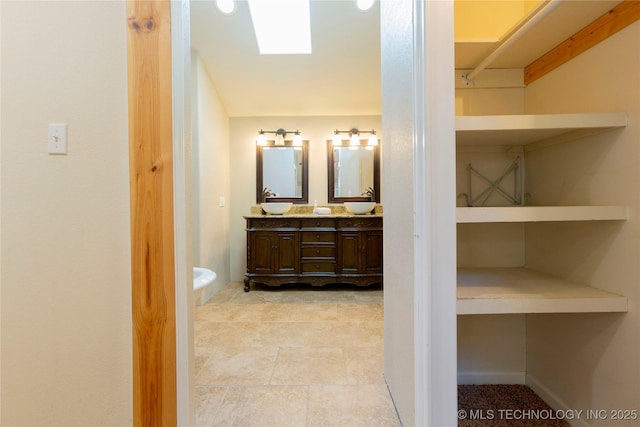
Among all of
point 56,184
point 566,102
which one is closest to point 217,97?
point 56,184

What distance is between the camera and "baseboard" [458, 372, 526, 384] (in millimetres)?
1596

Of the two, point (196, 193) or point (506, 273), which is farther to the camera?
point (196, 193)

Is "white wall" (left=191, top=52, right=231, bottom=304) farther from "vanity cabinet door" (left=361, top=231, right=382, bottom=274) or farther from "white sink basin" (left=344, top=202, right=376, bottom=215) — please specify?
"vanity cabinet door" (left=361, top=231, right=382, bottom=274)

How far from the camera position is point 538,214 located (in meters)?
1.13

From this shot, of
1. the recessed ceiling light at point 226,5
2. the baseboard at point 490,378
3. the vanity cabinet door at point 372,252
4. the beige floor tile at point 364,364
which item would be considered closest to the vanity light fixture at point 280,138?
the recessed ceiling light at point 226,5

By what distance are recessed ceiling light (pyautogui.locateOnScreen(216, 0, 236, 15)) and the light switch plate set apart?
7.86ft

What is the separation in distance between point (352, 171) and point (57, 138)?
10.8 feet

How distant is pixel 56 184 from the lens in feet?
3.55

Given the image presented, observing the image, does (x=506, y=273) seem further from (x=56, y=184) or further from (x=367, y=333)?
(x=56, y=184)

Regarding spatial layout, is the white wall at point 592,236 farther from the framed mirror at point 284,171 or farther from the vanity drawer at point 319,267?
the framed mirror at point 284,171

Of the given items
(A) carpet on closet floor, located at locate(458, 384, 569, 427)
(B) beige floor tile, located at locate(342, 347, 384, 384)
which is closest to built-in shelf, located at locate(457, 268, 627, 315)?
(A) carpet on closet floor, located at locate(458, 384, 569, 427)

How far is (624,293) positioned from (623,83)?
826 mm

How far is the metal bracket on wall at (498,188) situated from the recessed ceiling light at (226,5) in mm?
2734

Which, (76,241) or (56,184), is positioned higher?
(56,184)
